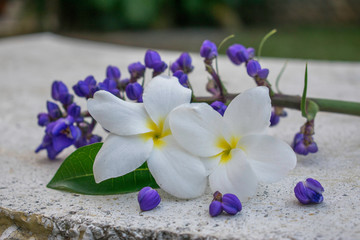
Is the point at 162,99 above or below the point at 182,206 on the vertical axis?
above

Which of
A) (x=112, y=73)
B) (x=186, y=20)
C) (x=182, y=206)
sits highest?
(x=112, y=73)

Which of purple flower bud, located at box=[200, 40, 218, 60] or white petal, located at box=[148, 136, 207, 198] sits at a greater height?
purple flower bud, located at box=[200, 40, 218, 60]

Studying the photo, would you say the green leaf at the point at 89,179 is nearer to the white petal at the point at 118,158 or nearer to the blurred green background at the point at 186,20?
the white petal at the point at 118,158

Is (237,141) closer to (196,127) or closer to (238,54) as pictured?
(196,127)

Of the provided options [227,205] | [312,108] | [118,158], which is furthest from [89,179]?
[312,108]

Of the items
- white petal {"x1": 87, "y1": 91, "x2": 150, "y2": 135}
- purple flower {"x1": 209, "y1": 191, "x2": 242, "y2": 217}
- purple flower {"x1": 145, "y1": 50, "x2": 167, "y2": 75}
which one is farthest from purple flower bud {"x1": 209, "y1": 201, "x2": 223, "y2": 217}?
purple flower {"x1": 145, "y1": 50, "x2": 167, "y2": 75}

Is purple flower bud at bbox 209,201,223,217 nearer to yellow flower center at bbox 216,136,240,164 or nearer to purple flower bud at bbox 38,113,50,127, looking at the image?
yellow flower center at bbox 216,136,240,164

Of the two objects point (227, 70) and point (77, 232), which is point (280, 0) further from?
point (77, 232)
